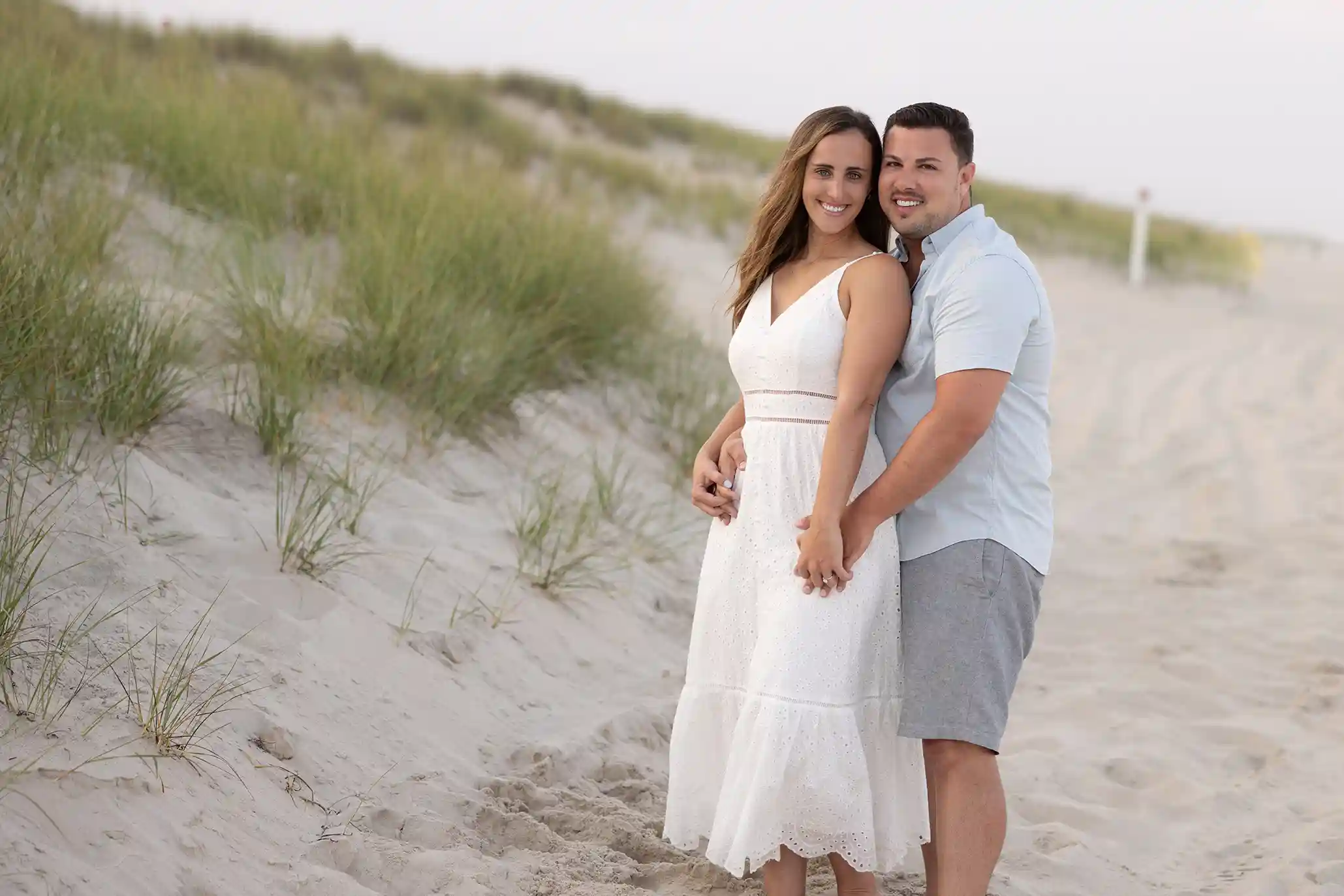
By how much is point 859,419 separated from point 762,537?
1.14 feet

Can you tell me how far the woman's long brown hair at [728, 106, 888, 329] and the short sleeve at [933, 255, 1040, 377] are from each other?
1.28 feet

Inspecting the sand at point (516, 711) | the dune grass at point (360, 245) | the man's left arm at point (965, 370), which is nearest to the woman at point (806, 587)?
the man's left arm at point (965, 370)

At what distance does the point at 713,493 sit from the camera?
285 cm

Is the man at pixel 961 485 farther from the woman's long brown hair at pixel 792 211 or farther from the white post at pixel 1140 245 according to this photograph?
the white post at pixel 1140 245

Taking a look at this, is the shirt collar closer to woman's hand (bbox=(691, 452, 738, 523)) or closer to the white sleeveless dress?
the white sleeveless dress

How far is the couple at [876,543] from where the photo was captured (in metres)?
2.47

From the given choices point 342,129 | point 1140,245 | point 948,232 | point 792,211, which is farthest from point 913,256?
point 1140,245

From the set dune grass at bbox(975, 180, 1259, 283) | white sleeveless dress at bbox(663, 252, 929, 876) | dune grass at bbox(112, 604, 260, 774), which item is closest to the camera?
white sleeveless dress at bbox(663, 252, 929, 876)

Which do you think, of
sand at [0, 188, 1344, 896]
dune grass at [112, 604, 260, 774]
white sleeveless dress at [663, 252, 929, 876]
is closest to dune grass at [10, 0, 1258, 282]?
sand at [0, 188, 1344, 896]

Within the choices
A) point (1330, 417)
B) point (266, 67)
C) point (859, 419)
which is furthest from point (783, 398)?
point (266, 67)

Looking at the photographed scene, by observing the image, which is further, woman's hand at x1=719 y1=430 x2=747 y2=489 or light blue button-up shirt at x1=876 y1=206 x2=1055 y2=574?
woman's hand at x1=719 y1=430 x2=747 y2=489

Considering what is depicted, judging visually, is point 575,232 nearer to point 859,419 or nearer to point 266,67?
point 859,419

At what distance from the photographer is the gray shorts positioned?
8.11 ft

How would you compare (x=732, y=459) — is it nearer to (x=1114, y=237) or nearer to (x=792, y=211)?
(x=792, y=211)
